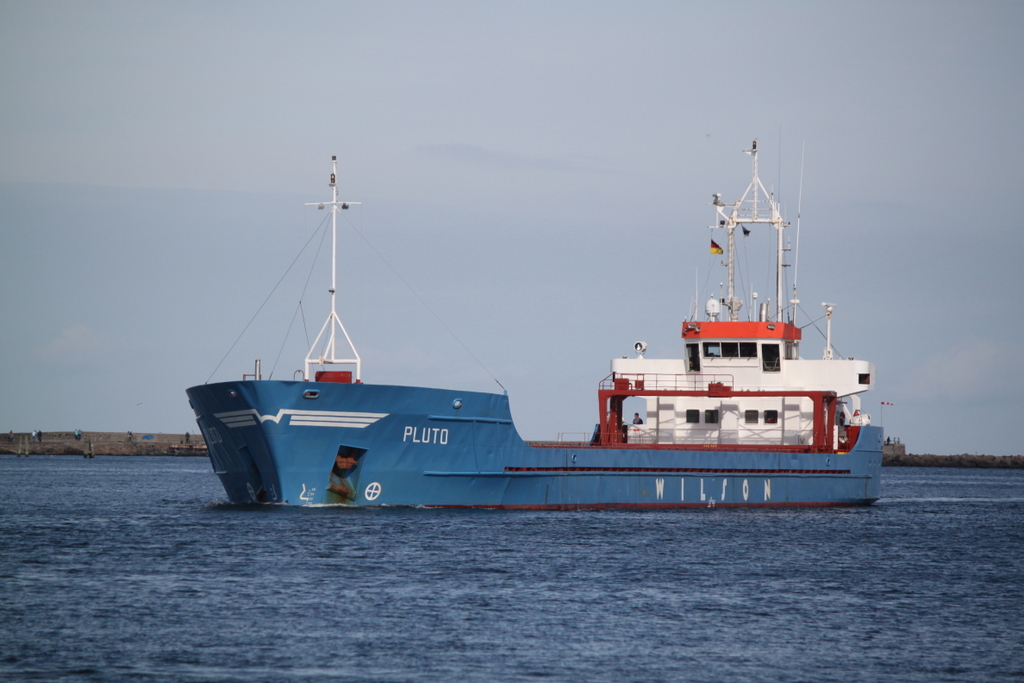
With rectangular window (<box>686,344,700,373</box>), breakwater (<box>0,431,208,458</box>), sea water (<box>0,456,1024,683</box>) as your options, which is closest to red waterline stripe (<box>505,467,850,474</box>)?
sea water (<box>0,456,1024,683</box>)

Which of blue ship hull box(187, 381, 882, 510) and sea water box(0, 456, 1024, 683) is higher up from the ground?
blue ship hull box(187, 381, 882, 510)

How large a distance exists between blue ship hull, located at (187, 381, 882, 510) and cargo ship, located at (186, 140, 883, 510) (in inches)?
1.5

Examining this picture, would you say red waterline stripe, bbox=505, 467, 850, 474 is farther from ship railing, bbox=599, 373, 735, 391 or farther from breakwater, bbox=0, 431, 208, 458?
breakwater, bbox=0, 431, 208, 458

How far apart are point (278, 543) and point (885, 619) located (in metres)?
12.7

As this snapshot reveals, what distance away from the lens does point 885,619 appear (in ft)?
67.2

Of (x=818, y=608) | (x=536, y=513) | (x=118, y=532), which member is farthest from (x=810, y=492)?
(x=118, y=532)

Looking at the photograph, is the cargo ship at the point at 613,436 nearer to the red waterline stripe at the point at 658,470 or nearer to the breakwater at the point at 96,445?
the red waterline stripe at the point at 658,470

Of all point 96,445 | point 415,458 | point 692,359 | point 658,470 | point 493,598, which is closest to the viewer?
point 493,598

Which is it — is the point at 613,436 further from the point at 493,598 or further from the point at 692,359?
the point at 493,598

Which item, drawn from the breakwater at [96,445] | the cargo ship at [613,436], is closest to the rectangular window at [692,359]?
the cargo ship at [613,436]

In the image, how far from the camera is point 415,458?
3041 centimetres

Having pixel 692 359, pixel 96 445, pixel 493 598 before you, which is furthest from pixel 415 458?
pixel 96 445

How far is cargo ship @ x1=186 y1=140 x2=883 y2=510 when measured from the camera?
95.6 feet

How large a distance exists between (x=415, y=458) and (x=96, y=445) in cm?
9327
